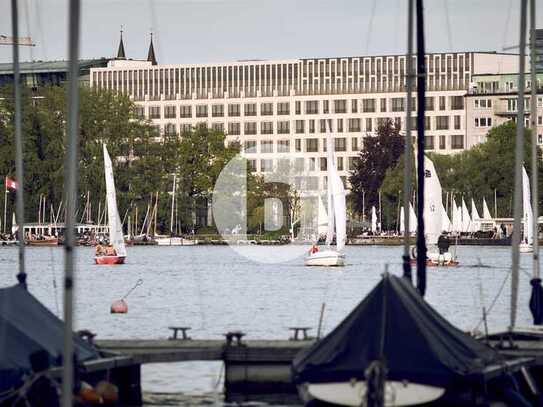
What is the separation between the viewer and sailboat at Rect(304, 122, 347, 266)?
103000mm

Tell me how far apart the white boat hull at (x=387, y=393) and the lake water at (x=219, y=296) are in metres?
8.51

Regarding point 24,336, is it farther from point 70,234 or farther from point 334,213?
point 334,213

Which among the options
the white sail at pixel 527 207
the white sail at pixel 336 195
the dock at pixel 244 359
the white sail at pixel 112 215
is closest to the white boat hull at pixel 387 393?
the dock at pixel 244 359

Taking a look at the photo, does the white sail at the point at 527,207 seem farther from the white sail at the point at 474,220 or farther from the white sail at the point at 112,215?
the white sail at the point at 474,220

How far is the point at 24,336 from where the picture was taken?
30.4m

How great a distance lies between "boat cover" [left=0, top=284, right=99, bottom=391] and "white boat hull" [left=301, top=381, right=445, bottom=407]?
4.97 meters

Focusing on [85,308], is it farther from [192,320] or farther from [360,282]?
[360,282]

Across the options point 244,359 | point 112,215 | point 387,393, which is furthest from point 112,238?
point 387,393

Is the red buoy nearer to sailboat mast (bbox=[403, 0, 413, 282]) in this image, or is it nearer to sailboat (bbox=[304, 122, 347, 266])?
sailboat mast (bbox=[403, 0, 413, 282])

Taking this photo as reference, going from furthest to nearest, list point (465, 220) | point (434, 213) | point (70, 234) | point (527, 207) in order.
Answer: point (465, 220), point (527, 207), point (434, 213), point (70, 234)

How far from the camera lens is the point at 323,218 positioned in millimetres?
122500

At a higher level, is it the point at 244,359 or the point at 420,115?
the point at 420,115

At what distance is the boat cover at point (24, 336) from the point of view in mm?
29312

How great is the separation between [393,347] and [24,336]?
6499mm
